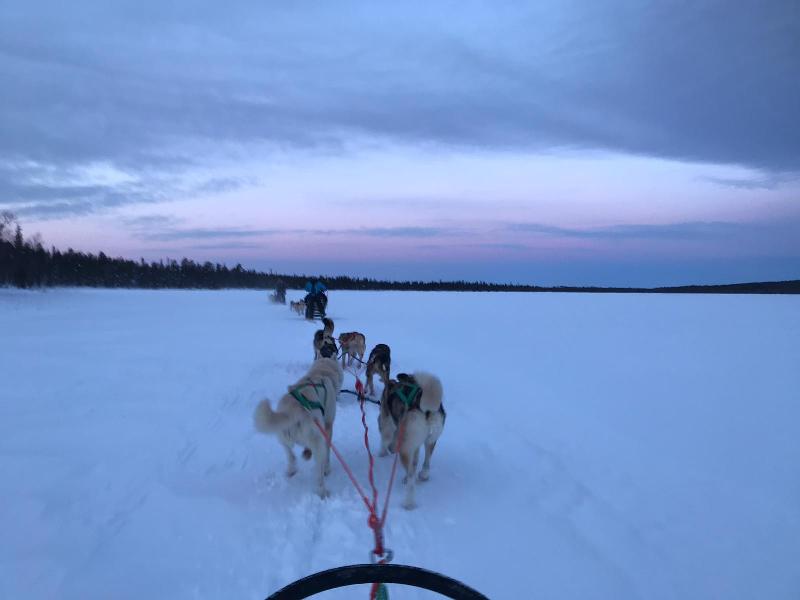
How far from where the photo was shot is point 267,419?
3164 millimetres

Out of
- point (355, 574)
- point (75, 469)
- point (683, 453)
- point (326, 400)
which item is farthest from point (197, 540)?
point (683, 453)

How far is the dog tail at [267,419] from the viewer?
124 inches

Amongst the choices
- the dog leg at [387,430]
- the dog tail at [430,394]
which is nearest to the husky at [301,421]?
the dog leg at [387,430]

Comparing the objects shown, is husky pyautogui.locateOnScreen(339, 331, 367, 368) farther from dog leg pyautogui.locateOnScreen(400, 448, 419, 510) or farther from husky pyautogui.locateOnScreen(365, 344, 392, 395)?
dog leg pyautogui.locateOnScreen(400, 448, 419, 510)

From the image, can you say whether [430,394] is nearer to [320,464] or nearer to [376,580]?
[320,464]

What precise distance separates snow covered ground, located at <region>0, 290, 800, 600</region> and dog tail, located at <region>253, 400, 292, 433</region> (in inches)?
21.7

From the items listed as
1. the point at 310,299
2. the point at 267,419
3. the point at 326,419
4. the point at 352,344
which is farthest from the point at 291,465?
the point at 310,299

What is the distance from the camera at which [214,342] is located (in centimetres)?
1194

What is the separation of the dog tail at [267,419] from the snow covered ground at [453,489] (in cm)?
55

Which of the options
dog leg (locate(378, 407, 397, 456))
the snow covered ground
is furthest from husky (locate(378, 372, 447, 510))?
dog leg (locate(378, 407, 397, 456))

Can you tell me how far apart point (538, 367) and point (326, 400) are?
581 cm

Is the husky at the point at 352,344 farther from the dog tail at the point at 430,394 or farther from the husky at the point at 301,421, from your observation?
A: the dog tail at the point at 430,394

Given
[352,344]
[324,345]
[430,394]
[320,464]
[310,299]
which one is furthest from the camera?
[310,299]

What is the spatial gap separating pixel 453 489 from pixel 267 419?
149 centimetres
